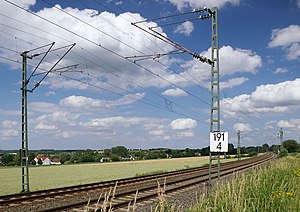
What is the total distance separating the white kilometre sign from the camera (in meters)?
14.2

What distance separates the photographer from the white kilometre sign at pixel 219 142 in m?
14.2

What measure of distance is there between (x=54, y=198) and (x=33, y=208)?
2370 millimetres

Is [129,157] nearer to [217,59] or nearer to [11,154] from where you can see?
[11,154]

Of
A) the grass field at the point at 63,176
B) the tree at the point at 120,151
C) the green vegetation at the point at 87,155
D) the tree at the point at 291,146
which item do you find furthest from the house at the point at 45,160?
the tree at the point at 291,146

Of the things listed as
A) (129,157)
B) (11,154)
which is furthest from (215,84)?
(129,157)

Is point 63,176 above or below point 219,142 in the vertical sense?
below

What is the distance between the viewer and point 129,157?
110125 millimetres

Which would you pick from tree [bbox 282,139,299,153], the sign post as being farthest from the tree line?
the sign post

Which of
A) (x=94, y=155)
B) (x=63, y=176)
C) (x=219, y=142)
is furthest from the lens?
(x=94, y=155)

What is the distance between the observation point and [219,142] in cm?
1444

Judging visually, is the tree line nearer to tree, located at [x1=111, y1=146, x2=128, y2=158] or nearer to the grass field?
tree, located at [x1=111, y1=146, x2=128, y2=158]

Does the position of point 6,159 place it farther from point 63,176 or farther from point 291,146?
point 291,146

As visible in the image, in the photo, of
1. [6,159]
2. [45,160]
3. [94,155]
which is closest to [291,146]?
[94,155]

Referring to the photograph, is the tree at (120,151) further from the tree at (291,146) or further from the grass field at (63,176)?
the tree at (291,146)
